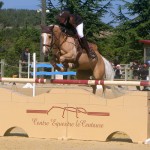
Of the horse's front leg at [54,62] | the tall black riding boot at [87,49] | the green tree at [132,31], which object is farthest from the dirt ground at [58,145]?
the green tree at [132,31]

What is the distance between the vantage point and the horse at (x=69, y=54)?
40.4ft

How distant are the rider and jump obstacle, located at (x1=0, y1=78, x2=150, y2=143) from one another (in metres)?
2.84

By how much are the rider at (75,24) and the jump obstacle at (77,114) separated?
9.32 feet

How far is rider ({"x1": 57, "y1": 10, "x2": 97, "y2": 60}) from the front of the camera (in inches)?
500

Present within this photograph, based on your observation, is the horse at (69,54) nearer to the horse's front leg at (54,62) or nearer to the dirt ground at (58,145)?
the horse's front leg at (54,62)

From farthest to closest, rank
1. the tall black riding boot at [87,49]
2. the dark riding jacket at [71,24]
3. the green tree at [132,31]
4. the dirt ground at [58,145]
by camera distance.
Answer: the green tree at [132,31]
the tall black riding boot at [87,49]
the dark riding jacket at [71,24]
the dirt ground at [58,145]

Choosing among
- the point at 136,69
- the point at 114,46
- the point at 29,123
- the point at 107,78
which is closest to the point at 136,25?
the point at 114,46

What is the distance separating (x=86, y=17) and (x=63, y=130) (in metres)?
29.8

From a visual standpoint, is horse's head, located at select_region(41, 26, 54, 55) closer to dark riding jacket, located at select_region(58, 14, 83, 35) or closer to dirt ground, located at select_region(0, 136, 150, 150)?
dark riding jacket, located at select_region(58, 14, 83, 35)

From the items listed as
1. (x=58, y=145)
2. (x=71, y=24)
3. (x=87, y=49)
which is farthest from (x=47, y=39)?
(x=58, y=145)

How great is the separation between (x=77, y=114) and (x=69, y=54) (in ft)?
11.3

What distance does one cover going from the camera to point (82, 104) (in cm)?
963

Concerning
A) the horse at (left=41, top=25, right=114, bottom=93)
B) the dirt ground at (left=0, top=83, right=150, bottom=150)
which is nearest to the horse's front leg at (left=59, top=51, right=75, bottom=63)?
the horse at (left=41, top=25, right=114, bottom=93)

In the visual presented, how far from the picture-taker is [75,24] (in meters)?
13.1
